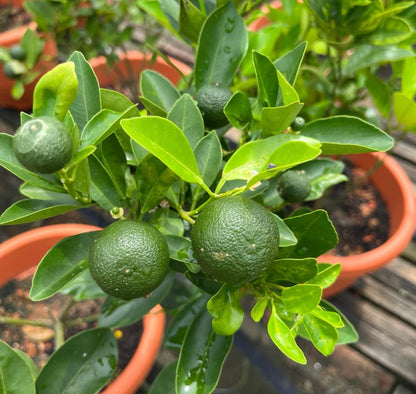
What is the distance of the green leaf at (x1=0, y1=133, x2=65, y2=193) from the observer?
17.8 inches

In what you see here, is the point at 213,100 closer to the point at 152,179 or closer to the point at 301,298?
the point at 152,179

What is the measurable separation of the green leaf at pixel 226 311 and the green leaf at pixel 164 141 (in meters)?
0.15

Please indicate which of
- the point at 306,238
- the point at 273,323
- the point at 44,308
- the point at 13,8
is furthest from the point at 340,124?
the point at 13,8

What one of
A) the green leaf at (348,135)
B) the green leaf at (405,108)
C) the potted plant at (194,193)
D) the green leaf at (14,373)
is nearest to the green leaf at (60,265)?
the potted plant at (194,193)

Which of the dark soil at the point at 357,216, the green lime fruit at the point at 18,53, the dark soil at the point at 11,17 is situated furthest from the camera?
the dark soil at the point at 11,17

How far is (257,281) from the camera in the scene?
52cm

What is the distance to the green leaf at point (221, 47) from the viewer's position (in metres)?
0.58

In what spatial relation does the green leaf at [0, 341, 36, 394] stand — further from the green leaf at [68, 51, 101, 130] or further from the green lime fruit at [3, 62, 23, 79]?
the green lime fruit at [3, 62, 23, 79]

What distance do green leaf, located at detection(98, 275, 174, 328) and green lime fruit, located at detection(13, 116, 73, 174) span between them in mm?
289

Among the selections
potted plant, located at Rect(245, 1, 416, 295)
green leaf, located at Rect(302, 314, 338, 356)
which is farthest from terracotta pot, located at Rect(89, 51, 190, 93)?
green leaf, located at Rect(302, 314, 338, 356)

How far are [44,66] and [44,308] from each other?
75 cm

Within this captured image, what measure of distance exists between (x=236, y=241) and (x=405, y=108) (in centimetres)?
46

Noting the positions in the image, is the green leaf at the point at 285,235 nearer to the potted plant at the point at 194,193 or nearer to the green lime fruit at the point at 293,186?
the potted plant at the point at 194,193

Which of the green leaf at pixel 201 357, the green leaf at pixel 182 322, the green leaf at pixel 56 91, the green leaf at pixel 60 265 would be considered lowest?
the green leaf at pixel 182 322
